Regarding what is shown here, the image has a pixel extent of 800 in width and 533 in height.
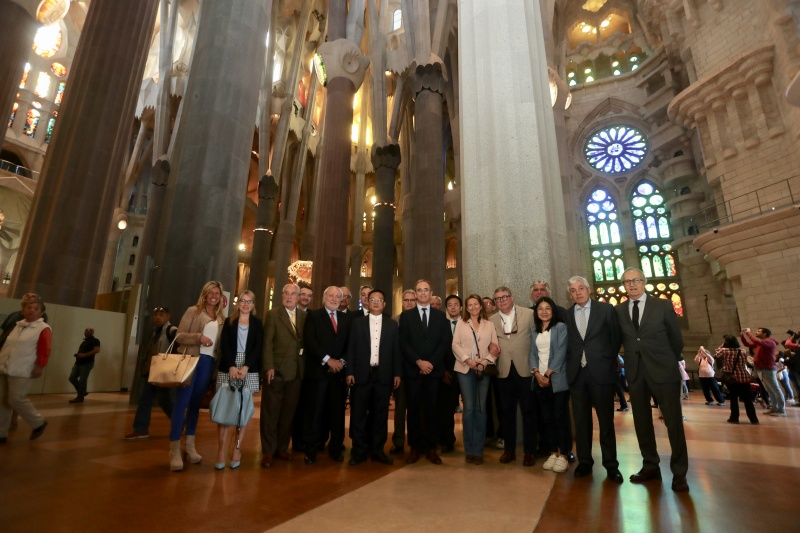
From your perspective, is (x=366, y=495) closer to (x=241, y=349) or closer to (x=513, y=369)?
(x=241, y=349)

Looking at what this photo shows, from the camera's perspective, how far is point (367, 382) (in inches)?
142

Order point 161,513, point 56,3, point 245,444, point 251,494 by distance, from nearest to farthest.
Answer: point 161,513 < point 251,494 < point 245,444 < point 56,3

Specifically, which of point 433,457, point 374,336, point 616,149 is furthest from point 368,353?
point 616,149

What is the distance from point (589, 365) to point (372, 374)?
5.90 feet

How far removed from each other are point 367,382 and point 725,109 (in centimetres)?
1982

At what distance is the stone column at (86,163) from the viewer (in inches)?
349

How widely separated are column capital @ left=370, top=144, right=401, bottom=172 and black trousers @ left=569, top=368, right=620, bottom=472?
14.8m

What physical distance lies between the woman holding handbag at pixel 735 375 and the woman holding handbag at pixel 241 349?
6.80m

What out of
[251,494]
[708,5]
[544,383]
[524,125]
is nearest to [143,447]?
[251,494]

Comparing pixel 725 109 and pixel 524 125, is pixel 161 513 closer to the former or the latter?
pixel 524 125

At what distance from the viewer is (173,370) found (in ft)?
10.0

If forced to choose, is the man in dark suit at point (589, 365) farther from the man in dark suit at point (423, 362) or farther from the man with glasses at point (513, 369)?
the man in dark suit at point (423, 362)

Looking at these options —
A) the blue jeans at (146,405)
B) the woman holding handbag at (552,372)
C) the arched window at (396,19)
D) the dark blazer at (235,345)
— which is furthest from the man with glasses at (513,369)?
the arched window at (396,19)

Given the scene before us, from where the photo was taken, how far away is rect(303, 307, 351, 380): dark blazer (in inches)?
145
